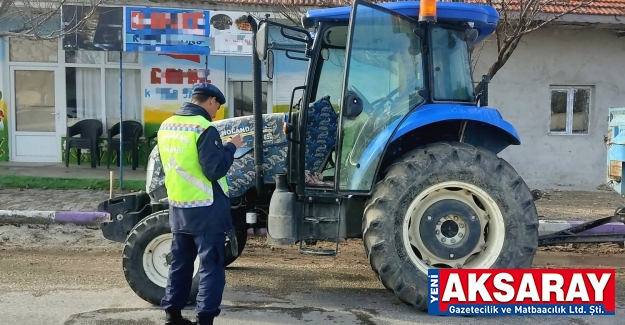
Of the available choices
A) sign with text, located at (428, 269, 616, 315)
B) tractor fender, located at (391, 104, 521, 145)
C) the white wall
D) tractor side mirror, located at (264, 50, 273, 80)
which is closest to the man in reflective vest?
tractor side mirror, located at (264, 50, 273, 80)

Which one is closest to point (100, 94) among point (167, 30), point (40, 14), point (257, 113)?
point (167, 30)

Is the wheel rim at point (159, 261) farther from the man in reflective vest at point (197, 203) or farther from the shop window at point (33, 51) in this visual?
the shop window at point (33, 51)

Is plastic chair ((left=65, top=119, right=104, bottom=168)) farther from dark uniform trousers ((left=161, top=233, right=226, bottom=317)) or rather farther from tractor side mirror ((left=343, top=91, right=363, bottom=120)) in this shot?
tractor side mirror ((left=343, top=91, right=363, bottom=120))

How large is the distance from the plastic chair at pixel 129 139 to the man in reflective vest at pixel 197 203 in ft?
28.8

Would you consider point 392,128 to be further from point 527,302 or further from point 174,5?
point 174,5

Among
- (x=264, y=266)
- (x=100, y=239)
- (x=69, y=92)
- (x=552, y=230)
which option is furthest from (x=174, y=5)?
(x=552, y=230)

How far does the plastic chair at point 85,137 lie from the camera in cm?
1268

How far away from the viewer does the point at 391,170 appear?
4.72 meters

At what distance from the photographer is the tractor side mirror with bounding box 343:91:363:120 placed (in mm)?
4777

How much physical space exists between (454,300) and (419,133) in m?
1.45

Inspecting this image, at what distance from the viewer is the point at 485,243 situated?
4824 millimetres

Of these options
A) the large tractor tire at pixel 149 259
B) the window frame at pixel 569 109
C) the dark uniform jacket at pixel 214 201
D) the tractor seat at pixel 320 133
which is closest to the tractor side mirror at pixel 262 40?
the dark uniform jacket at pixel 214 201

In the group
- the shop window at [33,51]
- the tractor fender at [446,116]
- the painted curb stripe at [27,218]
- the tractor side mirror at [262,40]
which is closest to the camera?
the tractor side mirror at [262,40]

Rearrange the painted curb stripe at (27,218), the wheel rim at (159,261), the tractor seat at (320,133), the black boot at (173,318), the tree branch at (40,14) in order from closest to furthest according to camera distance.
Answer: the black boot at (173,318), the wheel rim at (159,261), the tractor seat at (320,133), the painted curb stripe at (27,218), the tree branch at (40,14)
